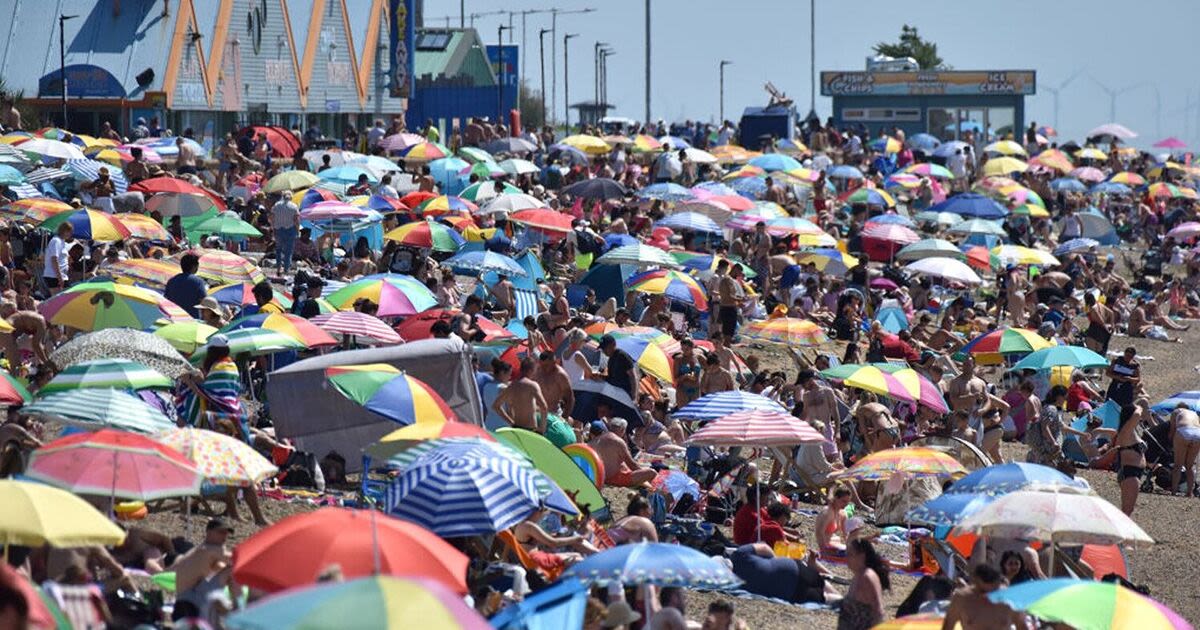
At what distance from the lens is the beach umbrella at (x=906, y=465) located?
15.4m

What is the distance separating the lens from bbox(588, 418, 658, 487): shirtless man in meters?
16.0

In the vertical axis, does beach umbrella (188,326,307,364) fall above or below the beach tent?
above

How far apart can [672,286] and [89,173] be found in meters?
8.00

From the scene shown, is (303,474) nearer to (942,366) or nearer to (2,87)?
(942,366)

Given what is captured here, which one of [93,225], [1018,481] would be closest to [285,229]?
[93,225]

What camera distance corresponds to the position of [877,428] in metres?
18.3

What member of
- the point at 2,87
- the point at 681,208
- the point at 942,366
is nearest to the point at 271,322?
the point at 942,366

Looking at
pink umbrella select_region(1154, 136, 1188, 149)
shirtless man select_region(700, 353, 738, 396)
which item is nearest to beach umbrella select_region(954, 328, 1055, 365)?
shirtless man select_region(700, 353, 738, 396)

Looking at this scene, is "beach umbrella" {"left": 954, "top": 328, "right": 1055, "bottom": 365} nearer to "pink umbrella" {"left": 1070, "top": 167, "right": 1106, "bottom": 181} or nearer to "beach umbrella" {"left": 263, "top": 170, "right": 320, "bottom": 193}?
"beach umbrella" {"left": 263, "top": 170, "right": 320, "bottom": 193}

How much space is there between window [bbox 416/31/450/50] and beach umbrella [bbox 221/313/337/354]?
48844 millimetres

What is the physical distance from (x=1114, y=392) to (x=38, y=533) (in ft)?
48.5

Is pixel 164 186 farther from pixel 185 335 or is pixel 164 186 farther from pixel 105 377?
pixel 105 377

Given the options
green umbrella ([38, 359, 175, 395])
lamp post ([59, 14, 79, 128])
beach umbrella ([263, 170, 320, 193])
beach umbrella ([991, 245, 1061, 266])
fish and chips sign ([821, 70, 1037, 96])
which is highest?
lamp post ([59, 14, 79, 128])

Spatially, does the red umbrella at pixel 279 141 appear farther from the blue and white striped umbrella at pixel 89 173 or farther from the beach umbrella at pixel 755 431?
the beach umbrella at pixel 755 431
